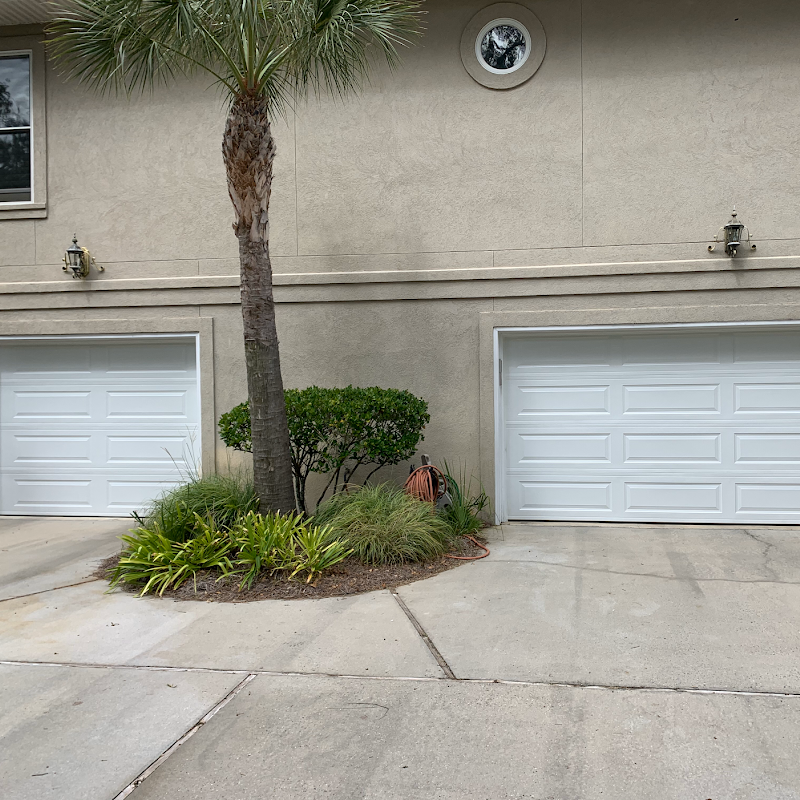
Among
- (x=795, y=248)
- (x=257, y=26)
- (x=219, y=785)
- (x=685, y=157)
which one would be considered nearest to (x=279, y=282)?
(x=257, y=26)

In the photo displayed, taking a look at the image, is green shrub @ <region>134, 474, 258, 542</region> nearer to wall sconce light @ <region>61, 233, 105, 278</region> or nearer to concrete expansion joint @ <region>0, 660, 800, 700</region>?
concrete expansion joint @ <region>0, 660, 800, 700</region>

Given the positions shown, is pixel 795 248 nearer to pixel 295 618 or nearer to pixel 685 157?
pixel 685 157

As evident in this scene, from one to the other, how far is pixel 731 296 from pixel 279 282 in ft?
16.4

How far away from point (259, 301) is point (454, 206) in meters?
2.87

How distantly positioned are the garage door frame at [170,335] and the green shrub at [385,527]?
2243mm

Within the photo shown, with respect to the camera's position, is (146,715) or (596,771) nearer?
(596,771)

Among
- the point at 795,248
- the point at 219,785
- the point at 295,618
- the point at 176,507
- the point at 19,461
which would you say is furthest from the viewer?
the point at 19,461

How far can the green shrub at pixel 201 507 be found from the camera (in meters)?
6.85

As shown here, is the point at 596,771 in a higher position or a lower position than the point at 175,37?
lower

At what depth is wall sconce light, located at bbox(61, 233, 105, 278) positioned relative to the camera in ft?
29.2

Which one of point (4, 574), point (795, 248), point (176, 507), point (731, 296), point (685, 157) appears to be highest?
point (685, 157)

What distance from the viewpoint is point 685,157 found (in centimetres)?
823

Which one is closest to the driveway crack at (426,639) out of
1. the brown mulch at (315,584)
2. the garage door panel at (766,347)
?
the brown mulch at (315,584)

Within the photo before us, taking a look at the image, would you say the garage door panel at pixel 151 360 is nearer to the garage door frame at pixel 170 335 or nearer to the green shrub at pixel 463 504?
the garage door frame at pixel 170 335
